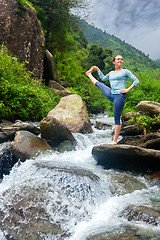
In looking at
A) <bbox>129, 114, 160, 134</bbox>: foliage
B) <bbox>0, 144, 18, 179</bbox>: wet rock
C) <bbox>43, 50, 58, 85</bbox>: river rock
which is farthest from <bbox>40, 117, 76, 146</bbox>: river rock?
<bbox>43, 50, 58, 85</bbox>: river rock

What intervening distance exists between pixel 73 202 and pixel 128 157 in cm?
201

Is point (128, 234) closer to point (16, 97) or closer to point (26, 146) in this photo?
point (26, 146)

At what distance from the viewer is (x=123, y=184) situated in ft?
13.4

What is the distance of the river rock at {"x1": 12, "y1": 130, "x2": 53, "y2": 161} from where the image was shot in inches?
200

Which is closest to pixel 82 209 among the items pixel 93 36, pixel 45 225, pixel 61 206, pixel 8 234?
pixel 61 206

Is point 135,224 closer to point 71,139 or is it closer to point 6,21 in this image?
point 71,139

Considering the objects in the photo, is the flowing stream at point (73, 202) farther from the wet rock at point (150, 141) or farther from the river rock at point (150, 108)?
the river rock at point (150, 108)

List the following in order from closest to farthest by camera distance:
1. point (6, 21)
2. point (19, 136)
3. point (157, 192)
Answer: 1. point (157, 192)
2. point (19, 136)
3. point (6, 21)

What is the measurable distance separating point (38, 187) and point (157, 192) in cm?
234

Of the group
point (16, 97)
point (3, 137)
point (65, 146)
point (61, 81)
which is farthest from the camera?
point (61, 81)

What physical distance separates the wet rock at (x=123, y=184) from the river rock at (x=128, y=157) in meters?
0.40

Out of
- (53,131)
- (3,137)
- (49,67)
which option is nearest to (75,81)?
(49,67)

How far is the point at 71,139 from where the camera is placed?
22.2 feet

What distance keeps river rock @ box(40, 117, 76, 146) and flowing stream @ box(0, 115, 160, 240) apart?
2037mm
